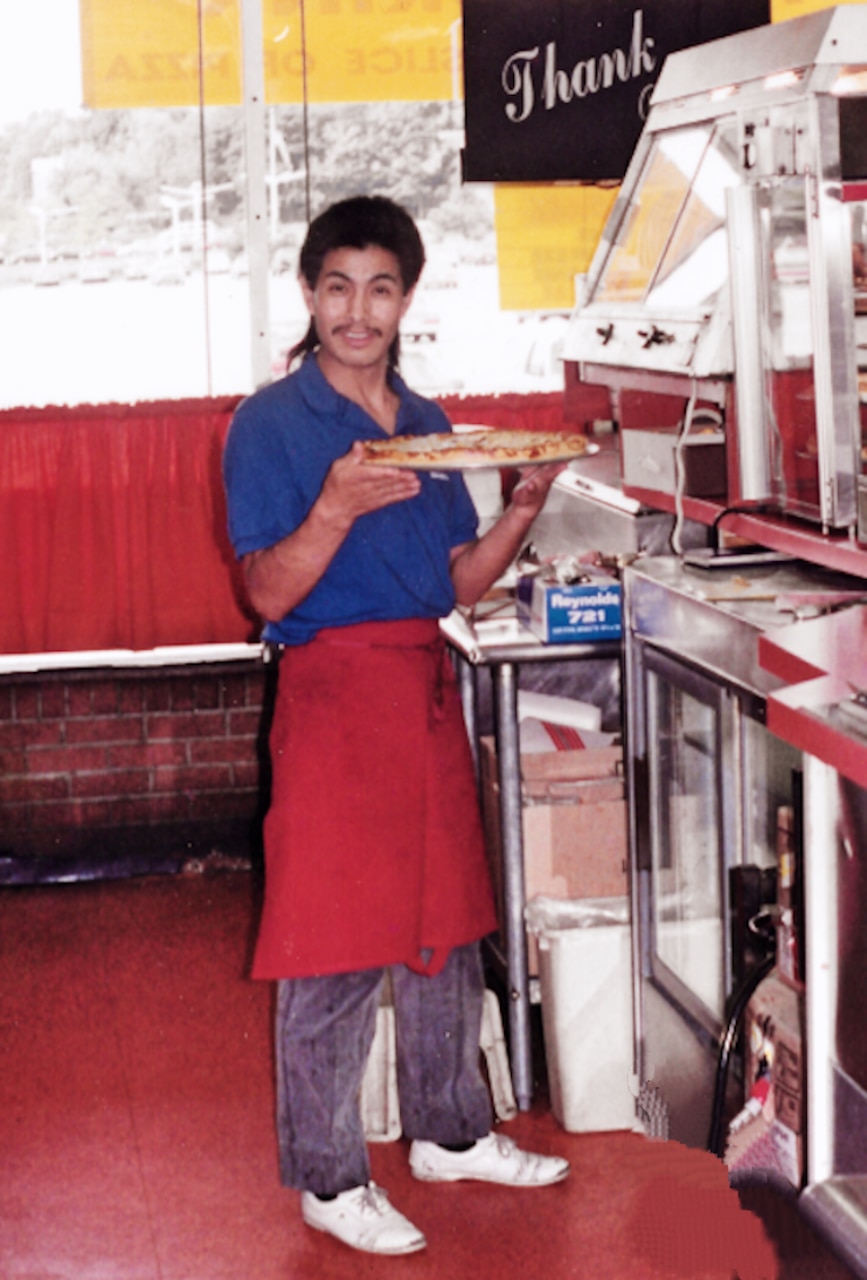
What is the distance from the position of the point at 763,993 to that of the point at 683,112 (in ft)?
4.85

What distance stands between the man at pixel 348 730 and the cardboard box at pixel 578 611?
0.37 metres

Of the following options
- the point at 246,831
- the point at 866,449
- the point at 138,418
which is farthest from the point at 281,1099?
the point at 138,418

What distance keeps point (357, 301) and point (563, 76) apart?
1994 millimetres

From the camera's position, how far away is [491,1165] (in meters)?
2.97

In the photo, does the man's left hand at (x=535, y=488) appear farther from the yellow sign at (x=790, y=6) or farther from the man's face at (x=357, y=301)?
the yellow sign at (x=790, y=6)

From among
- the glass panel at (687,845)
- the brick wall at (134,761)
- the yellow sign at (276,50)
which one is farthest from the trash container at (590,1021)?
the yellow sign at (276,50)

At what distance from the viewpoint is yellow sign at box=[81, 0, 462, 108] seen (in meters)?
4.99

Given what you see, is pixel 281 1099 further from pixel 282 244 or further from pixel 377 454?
pixel 282 244

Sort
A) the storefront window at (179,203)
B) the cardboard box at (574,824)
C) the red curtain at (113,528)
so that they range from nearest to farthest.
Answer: the cardboard box at (574,824) < the red curtain at (113,528) < the storefront window at (179,203)

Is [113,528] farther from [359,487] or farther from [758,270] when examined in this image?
[758,270]

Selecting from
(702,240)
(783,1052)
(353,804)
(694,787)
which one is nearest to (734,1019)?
(783,1052)

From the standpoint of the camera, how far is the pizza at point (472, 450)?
8.33 ft

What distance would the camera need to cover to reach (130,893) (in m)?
4.77

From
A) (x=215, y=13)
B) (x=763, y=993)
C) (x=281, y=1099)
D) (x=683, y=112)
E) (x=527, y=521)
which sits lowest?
(x=281, y=1099)
